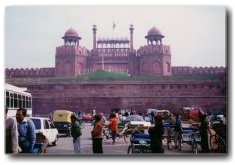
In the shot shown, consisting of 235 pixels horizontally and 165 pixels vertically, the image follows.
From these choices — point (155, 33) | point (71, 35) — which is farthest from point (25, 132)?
point (71, 35)

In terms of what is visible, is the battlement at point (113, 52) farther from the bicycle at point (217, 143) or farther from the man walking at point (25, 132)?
the man walking at point (25, 132)

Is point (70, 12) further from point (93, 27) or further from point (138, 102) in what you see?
point (138, 102)

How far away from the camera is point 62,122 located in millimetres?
12758

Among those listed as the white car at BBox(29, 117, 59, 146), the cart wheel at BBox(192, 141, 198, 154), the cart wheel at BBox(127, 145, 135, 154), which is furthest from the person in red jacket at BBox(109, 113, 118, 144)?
the cart wheel at BBox(192, 141, 198, 154)

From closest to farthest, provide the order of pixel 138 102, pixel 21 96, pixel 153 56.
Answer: pixel 21 96
pixel 138 102
pixel 153 56

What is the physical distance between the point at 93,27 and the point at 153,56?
21854 millimetres

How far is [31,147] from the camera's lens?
722 cm

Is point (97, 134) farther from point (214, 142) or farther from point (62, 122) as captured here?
point (62, 122)

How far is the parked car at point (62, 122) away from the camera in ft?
40.6

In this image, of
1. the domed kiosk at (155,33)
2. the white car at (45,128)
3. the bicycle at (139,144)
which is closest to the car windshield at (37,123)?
the white car at (45,128)

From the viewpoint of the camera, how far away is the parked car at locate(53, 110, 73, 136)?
40.6 ft

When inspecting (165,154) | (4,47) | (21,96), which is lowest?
(165,154)

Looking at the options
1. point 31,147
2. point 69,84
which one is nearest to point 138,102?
point 69,84

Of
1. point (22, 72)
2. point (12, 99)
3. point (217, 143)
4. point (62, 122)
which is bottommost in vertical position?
point (217, 143)
